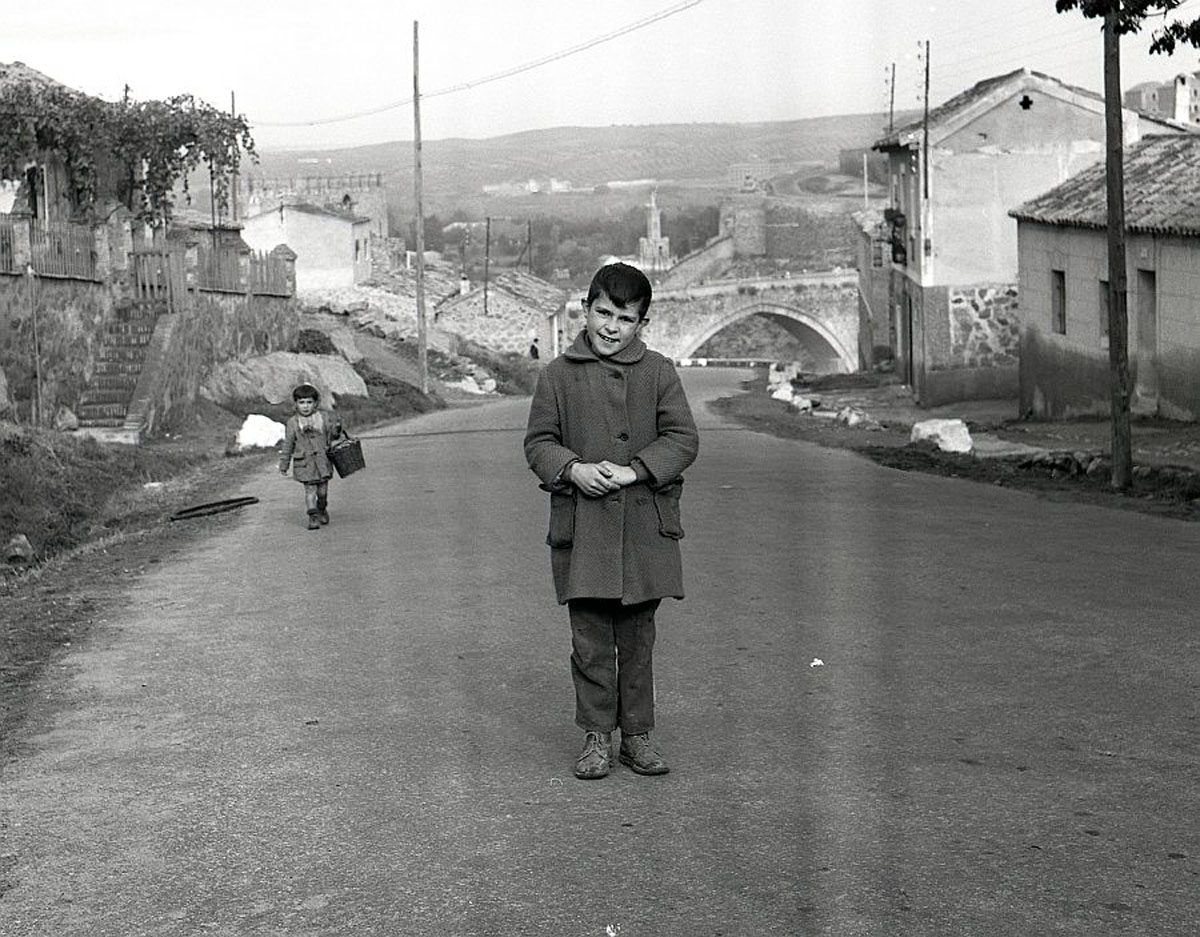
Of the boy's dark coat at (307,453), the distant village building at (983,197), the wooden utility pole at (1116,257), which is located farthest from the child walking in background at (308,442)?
the distant village building at (983,197)

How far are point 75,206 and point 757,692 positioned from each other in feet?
83.0

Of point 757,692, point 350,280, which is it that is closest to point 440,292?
point 350,280

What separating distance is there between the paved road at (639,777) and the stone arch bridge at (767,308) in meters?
68.4

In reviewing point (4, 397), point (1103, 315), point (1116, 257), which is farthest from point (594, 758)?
point (1103, 315)

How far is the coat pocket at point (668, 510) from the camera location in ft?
18.3

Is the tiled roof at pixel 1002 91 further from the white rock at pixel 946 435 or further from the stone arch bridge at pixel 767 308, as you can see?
the stone arch bridge at pixel 767 308

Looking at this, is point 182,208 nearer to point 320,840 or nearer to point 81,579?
point 81,579

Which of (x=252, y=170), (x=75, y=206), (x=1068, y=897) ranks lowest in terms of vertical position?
(x=1068, y=897)

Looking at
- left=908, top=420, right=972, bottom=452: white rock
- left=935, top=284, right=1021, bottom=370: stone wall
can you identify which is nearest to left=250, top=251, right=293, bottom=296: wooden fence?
left=935, top=284, right=1021, bottom=370: stone wall

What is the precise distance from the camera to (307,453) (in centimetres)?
1232

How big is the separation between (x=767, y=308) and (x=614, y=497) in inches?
2928

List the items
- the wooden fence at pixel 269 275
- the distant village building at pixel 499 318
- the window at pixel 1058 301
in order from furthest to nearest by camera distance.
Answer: the distant village building at pixel 499 318 → the wooden fence at pixel 269 275 → the window at pixel 1058 301

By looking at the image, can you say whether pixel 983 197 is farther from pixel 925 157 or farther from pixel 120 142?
pixel 120 142

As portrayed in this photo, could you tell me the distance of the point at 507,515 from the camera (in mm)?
13148
